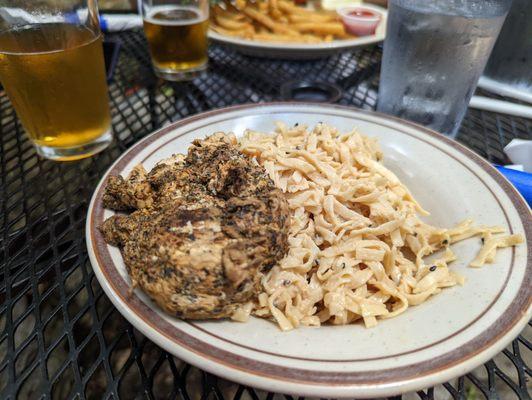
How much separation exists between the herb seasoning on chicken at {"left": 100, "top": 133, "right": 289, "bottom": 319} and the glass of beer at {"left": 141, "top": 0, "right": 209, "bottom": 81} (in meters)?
1.59

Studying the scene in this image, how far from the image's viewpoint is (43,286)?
5.19ft

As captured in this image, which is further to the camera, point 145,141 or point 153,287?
point 145,141

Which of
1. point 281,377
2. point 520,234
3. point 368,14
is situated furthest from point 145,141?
point 368,14

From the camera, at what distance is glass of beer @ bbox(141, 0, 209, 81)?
8.89ft

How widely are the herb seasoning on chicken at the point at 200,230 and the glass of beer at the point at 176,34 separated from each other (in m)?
1.59

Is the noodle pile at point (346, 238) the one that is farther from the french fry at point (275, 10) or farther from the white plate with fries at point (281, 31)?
the french fry at point (275, 10)

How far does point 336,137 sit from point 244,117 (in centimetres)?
46

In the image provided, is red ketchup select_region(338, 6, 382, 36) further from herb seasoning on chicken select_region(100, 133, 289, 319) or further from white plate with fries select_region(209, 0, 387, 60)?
herb seasoning on chicken select_region(100, 133, 289, 319)

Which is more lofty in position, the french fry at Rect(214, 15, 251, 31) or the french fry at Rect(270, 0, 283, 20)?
the french fry at Rect(270, 0, 283, 20)

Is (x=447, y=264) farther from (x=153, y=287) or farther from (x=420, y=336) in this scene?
(x=153, y=287)

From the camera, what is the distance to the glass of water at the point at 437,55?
6.65ft

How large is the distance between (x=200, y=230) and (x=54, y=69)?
1.23m

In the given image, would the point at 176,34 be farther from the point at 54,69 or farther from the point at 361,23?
the point at 361,23

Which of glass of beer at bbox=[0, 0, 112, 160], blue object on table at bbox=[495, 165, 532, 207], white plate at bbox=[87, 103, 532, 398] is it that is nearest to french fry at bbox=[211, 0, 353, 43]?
glass of beer at bbox=[0, 0, 112, 160]
